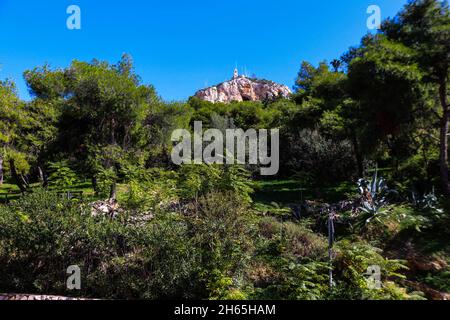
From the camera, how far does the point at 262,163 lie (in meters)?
15.3

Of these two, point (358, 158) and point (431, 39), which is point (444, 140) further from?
point (358, 158)

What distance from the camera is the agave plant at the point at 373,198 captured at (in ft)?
22.2

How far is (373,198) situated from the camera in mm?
7621

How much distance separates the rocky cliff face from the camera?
68037 mm

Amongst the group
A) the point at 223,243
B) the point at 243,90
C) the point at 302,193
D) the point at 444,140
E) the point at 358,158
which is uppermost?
the point at 243,90

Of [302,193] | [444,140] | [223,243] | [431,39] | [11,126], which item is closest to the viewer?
[223,243]

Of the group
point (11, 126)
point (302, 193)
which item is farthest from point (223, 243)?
point (11, 126)

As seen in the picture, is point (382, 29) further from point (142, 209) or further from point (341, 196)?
point (142, 209)

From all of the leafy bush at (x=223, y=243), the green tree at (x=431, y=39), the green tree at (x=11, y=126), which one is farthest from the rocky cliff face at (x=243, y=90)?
the leafy bush at (x=223, y=243)

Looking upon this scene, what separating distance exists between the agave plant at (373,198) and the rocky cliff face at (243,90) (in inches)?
2377

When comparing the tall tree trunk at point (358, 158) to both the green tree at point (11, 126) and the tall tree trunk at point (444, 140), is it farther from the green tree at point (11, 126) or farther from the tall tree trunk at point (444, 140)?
the green tree at point (11, 126)

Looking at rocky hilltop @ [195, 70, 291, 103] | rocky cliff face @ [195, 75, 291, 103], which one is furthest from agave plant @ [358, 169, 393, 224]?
rocky hilltop @ [195, 70, 291, 103]

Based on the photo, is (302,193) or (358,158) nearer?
(302,193)
